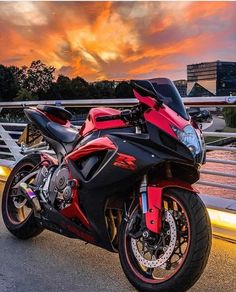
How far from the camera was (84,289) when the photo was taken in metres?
3.10

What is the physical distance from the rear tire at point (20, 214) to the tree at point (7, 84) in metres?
75.3

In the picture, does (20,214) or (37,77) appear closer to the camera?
(20,214)

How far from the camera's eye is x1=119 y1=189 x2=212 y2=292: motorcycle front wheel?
2734 mm

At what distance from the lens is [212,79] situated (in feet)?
19.7

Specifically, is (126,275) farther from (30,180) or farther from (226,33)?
(226,33)

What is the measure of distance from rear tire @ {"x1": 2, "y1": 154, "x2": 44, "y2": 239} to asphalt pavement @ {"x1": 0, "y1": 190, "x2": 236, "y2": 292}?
0.09m

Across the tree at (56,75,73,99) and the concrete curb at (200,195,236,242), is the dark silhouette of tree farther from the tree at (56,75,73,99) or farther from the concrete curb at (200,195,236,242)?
the tree at (56,75,73,99)

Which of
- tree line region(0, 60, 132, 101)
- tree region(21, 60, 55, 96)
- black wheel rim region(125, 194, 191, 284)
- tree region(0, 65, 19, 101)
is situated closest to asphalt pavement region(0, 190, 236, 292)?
black wheel rim region(125, 194, 191, 284)

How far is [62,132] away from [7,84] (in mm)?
78029

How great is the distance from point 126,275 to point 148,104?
1106 millimetres

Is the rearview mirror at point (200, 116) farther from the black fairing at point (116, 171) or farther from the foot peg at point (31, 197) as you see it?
the foot peg at point (31, 197)

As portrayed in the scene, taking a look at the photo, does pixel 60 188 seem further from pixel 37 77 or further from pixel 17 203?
pixel 37 77

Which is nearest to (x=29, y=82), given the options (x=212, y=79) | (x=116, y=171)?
(x=212, y=79)

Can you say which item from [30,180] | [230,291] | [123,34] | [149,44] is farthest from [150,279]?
[123,34]
